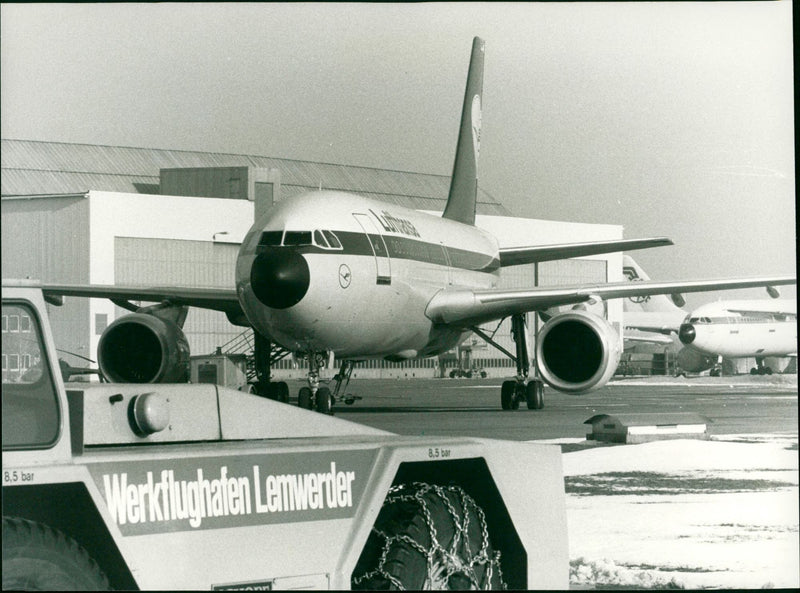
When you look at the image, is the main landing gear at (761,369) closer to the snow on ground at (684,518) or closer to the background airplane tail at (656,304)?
the background airplane tail at (656,304)

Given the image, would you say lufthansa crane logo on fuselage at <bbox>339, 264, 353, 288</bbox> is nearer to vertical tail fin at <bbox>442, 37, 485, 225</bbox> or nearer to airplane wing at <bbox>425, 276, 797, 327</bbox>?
airplane wing at <bbox>425, 276, 797, 327</bbox>

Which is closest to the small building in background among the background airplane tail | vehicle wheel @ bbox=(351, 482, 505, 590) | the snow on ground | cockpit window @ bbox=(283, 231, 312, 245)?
the snow on ground

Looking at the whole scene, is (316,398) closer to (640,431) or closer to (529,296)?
(640,431)

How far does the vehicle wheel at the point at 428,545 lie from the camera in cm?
485

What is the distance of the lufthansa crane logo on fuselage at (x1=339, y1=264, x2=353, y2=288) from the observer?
1808 centimetres

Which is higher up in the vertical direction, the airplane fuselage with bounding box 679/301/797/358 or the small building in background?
the airplane fuselage with bounding box 679/301/797/358

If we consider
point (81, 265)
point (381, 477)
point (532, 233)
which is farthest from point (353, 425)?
point (532, 233)

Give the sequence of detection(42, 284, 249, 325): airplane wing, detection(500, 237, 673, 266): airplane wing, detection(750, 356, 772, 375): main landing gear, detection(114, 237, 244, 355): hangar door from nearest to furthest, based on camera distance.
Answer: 1. detection(42, 284, 249, 325): airplane wing
2. detection(500, 237, 673, 266): airplane wing
3. detection(114, 237, 244, 355): hangar door
4. detection(750, 356, 772, 375): main landing gear

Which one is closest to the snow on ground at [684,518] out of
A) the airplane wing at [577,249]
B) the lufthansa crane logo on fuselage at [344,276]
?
the lufthansa crane logo on fuselage at [344,276]

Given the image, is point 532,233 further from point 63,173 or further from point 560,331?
point 560,331

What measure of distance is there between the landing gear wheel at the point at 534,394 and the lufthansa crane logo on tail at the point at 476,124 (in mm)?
7849

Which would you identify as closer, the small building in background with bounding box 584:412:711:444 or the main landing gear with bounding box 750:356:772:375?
the small building in background with bounding box 584:412:711:444

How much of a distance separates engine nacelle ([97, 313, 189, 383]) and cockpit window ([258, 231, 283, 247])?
100 inches

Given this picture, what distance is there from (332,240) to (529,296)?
502cm
